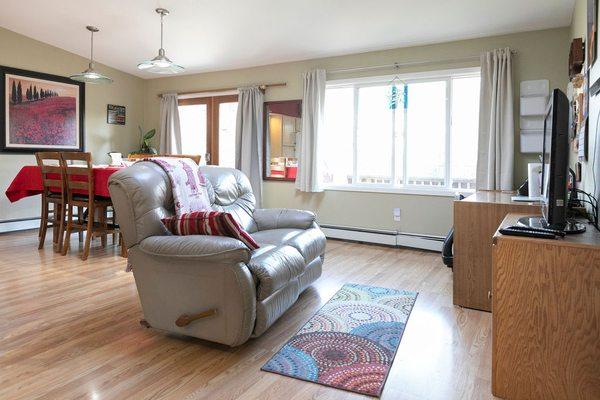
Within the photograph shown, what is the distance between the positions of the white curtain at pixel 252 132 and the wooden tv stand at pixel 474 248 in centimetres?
313

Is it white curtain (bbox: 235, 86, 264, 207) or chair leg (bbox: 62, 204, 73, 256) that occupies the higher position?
white curtain (bbox: 235, 86, 264, 207)

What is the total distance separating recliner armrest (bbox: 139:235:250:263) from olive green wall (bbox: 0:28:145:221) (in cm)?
417

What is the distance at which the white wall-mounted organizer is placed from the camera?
380 cm

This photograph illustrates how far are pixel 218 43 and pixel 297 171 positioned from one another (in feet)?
5.94

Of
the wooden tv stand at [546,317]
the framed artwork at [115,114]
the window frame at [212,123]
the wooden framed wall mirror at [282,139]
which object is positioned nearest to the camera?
the wooden tv stand at [546,317]

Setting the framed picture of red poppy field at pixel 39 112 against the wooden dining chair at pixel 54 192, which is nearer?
the wooden dining chair at pixel 54 192

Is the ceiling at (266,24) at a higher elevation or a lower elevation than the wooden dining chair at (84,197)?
higher

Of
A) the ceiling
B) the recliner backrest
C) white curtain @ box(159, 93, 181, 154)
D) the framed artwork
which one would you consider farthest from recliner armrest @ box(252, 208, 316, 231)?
the framed artwork

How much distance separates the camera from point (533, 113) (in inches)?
150

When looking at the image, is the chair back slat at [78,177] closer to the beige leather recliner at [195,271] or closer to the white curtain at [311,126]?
the beige leather recliner at [195,271]

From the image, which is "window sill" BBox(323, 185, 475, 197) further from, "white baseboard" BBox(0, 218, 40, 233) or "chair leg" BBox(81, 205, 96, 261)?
"white baseboard" BBox(0, 218, 40, 233)

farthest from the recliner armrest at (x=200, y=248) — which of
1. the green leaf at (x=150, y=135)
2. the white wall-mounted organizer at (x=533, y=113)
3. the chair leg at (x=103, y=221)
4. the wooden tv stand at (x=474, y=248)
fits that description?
the green leaf at (x=150, y=135)

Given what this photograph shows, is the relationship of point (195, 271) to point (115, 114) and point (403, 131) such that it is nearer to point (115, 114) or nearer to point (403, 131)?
point (403, 131)

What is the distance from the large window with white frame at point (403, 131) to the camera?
14.1 feet
